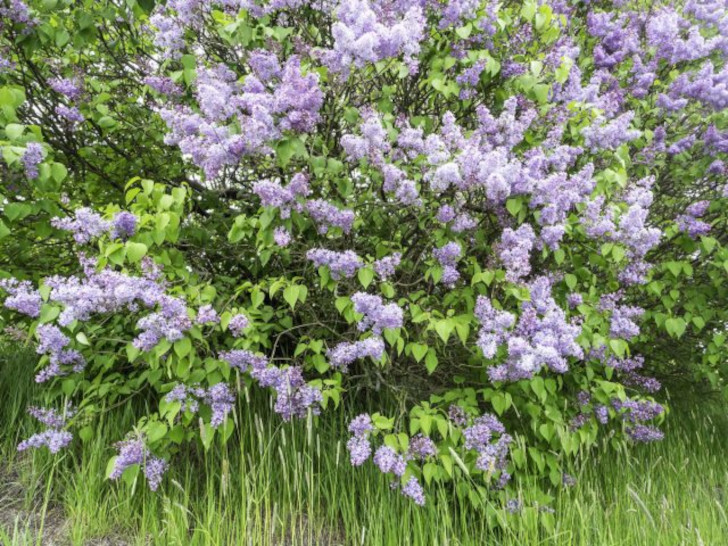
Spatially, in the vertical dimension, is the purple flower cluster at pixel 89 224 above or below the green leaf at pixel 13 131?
below

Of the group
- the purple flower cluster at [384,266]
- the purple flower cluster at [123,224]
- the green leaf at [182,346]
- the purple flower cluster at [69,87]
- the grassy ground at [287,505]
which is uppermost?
the purple flower cluster at [69,87]

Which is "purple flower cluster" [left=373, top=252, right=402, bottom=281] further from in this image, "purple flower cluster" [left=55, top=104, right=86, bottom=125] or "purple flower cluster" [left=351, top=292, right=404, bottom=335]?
"purple flower cluster" [left=55, top=104, right=86, bottom=125]

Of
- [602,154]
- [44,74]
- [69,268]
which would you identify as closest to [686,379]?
[602,154]

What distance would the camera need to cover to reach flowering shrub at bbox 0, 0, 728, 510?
2496 mm

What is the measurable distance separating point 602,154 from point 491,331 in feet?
4.32

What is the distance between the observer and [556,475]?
2955 mm

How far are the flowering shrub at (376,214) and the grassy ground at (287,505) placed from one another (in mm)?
217

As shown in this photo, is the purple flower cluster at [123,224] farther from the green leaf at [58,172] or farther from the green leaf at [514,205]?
the green leaf at [514,205]

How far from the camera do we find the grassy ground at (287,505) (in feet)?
8.67

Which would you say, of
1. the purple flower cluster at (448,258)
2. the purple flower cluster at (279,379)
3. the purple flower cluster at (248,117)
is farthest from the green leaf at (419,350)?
the purple flower cluster at (248,117)

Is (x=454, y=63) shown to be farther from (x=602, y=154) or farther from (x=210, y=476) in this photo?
(x=210, y=476)

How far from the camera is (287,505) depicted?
3.04 meters

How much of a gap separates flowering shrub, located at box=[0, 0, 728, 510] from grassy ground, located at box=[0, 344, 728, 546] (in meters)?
0.22

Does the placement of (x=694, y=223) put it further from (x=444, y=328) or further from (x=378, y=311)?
(x=378, y=311)
